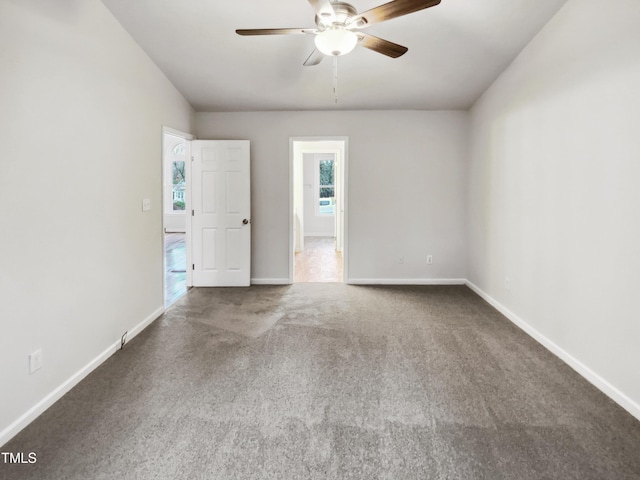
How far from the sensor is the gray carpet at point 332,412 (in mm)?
1709

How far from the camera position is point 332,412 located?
2.13 metres

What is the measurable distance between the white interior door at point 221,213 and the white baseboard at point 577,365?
3.20m

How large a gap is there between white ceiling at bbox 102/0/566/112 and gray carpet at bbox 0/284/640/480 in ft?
8.59

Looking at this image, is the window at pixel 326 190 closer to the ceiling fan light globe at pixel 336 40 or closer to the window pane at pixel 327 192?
the window pane at pixel 327 192

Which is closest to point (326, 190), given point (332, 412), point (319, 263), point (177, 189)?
point (319, 263)

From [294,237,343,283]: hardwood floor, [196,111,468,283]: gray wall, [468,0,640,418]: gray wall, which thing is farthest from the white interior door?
[468,0,640,418]: gray wall

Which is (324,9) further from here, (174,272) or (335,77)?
(174,272)

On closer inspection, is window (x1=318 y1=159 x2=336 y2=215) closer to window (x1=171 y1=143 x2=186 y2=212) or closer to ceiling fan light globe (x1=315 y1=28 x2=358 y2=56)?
window (x1=171 y1=143 x2=186 y2=212)

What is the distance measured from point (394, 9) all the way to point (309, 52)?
166 cm

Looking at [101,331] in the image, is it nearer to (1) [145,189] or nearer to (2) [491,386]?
(1) [145,189]

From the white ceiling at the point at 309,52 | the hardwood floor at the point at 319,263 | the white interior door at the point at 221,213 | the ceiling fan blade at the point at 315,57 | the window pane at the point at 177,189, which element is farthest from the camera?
the window pane at the point at 177,189

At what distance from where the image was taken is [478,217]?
4.61 meters

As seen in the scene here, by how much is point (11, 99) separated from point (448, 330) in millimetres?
3545

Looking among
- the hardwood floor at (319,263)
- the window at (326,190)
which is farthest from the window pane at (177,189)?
the hardwood floor at (319,263)
